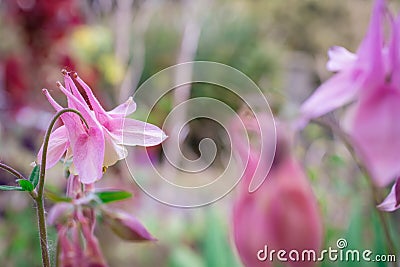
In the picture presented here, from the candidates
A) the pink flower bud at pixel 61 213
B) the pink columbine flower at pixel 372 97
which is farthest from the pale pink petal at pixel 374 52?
the pink flower bud at pixel 61 213

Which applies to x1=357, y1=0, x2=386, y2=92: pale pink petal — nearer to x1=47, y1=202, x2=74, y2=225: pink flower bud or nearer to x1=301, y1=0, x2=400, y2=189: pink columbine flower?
x1=301, y1=0, x2=400, y2=189: pink columbine flower

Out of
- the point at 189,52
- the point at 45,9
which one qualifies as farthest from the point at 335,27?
the point at 45,9

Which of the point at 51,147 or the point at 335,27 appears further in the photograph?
the point at 335,27

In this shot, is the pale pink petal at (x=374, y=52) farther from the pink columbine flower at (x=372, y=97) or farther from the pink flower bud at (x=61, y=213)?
the pink flower bud at (x=61, y=213)

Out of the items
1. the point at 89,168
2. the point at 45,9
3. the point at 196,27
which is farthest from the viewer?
the point at 196,27

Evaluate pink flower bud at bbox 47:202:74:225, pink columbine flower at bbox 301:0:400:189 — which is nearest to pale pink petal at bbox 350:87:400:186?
pink columbine flower at bbox 301:0:400:189

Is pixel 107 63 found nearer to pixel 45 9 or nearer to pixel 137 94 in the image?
pixel 45 9
